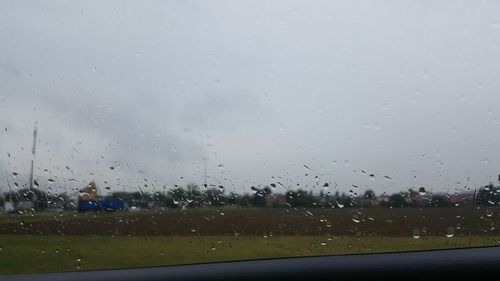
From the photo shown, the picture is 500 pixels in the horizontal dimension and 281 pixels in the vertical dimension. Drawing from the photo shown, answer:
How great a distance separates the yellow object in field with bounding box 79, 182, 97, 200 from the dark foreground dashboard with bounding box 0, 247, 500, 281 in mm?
609

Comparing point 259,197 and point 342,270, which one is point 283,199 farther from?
point 342,270

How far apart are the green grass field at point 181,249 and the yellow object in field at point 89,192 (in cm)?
30

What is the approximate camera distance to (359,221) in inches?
224

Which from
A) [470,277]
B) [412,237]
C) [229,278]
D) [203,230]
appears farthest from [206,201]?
[470,277]

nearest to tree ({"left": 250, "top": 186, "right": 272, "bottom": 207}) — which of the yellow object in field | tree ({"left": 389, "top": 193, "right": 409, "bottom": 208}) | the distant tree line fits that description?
the distant tree line

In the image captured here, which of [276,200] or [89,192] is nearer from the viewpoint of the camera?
[276,200]

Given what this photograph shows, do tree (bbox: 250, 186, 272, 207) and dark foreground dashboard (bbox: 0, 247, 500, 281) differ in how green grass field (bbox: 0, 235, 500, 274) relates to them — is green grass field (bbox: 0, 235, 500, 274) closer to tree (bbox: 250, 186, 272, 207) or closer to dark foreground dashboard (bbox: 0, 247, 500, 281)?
dark foreground dashboard (bbox: 0, 247, 500, 281)

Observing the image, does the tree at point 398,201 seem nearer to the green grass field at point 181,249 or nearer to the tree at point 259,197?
the green grass field at point 181,249

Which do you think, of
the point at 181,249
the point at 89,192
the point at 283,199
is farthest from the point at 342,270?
the point at 89,192

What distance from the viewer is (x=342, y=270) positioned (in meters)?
5.40

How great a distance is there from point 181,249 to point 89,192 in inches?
31.5

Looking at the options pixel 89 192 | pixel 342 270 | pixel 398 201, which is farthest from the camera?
pixel 89 192

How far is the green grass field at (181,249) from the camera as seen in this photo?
18.4 feet

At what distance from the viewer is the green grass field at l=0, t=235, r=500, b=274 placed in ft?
18.4
